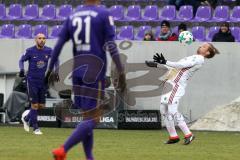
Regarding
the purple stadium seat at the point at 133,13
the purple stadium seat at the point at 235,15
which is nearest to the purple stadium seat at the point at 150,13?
the purple stadium seat at the point at 133,13

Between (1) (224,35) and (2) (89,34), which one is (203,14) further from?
(2) (89,34)

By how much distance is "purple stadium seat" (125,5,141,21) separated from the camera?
22.0 metres

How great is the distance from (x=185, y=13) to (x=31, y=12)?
4.70m

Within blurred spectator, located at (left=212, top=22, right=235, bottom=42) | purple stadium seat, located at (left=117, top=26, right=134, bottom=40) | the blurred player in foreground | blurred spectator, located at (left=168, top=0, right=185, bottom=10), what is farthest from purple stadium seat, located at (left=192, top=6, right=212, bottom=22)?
the blurred player in foreground

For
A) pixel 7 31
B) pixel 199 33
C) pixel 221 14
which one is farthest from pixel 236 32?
pixel 7 31

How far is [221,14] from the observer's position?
21312mm

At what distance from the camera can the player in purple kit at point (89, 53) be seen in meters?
8.43

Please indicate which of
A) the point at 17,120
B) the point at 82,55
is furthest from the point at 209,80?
the point at 82,55

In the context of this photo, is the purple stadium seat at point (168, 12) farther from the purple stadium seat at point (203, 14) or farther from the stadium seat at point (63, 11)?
the stadium seat at point (63, 11)

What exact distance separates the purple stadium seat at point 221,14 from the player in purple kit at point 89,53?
13.1 meters

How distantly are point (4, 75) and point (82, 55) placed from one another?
445 inches

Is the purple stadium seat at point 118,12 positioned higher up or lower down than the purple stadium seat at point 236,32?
higher up

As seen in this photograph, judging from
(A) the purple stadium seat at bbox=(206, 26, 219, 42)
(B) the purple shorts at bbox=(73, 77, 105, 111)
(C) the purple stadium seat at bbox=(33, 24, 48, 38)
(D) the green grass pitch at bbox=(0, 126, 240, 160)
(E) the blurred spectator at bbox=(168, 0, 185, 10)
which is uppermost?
(B) the purple shorts at bbox=(73, 77, 105, 111)

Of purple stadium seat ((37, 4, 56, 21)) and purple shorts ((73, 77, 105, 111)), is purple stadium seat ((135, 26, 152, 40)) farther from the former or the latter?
purple shorts ((73, 77, 105, 111))
